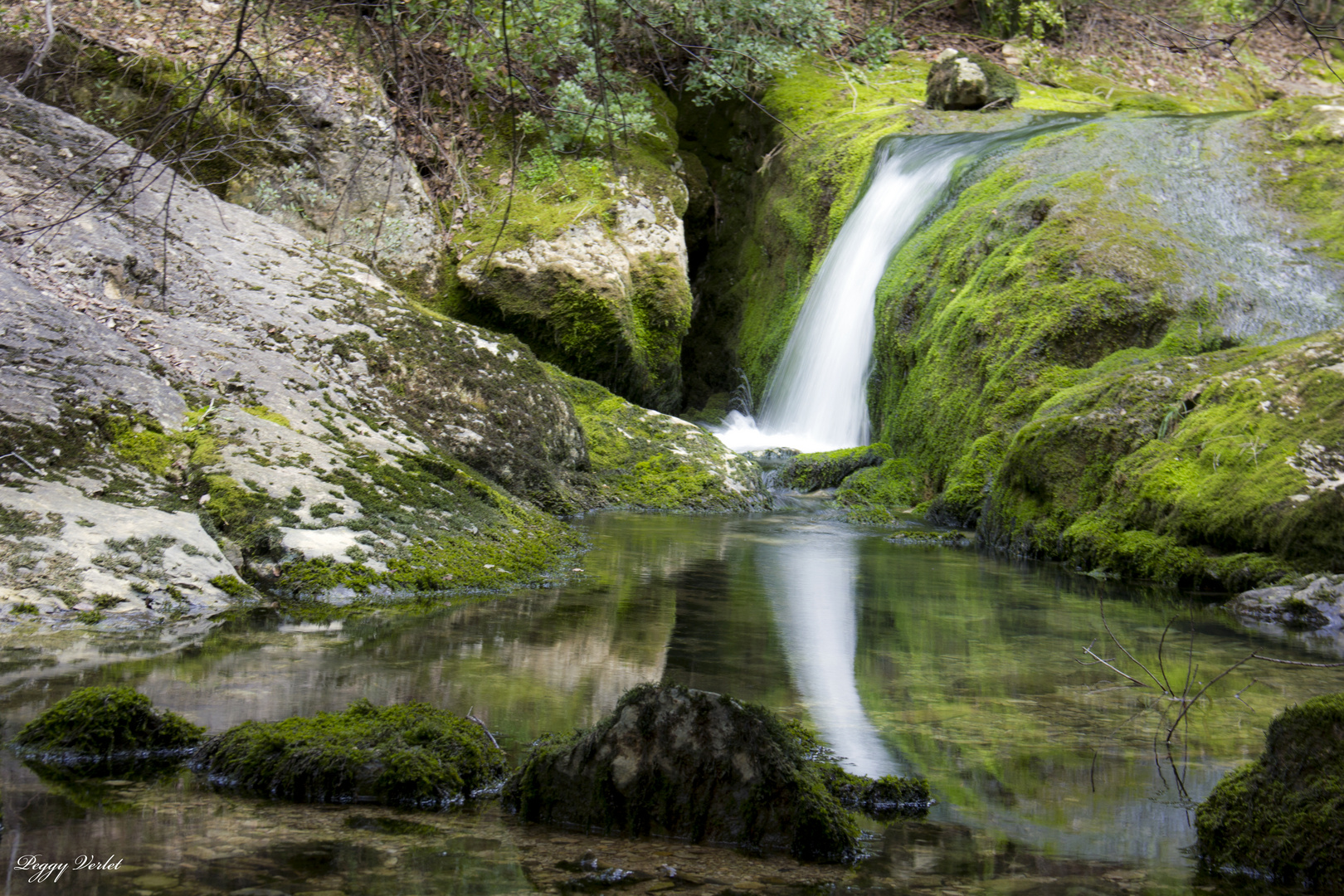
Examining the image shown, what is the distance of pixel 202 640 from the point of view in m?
4.12

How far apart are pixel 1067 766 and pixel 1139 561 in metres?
4.94

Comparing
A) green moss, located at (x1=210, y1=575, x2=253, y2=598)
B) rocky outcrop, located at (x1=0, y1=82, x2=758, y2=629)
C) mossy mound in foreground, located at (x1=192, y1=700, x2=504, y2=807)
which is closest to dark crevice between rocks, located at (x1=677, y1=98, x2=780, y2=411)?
rocky outcrop, located at (x1=0, y1=82, x2=758, y2=629)

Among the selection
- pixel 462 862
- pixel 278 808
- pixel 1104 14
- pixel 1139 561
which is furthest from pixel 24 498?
pixel 1104 14

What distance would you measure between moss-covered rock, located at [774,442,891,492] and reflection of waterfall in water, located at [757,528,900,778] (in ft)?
10.2

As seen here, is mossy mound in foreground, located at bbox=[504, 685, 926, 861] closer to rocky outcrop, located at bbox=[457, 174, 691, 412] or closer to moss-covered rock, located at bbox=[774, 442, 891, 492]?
moss-covered rock, located at bbox=[774, 442, 891, 492]

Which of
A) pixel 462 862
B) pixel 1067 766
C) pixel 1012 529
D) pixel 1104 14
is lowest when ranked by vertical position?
pixel 462 862

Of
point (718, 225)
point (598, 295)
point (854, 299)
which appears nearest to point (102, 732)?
point (598, 295)

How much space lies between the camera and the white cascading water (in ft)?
46.3

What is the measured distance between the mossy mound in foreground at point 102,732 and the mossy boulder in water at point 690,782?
39.4 inches

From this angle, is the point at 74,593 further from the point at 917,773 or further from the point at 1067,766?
the point at 1067,766

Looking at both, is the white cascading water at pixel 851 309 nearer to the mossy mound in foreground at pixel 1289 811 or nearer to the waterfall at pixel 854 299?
the waterfall at pixel 854 299

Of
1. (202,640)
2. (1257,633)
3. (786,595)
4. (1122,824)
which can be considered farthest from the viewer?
(786,595)

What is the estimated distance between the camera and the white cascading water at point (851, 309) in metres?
14.1

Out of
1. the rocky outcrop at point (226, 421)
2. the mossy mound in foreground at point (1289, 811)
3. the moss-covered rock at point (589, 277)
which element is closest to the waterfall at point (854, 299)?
the moss-covered rock at point (589, 277)
